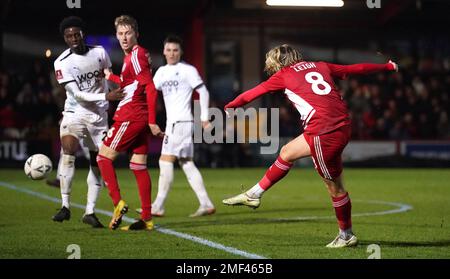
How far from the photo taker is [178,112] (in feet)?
36.1

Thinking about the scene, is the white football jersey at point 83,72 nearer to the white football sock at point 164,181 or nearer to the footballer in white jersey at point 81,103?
the footballer in white jersey at point 81,103

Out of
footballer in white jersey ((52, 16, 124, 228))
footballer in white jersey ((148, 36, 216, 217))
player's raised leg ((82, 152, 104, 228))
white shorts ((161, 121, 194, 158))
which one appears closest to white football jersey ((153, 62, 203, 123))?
footballer in white jersey ((148, 36, 216, 217))

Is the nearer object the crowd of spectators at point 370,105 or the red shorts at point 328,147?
the red shorts at point 328,147

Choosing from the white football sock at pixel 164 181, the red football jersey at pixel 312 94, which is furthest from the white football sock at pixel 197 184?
the red football jersey at pixel 312 94

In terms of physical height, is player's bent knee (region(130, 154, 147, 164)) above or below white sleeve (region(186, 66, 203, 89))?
below

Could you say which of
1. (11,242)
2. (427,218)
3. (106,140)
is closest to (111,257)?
(11,242)

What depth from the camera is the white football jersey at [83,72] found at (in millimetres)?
9266

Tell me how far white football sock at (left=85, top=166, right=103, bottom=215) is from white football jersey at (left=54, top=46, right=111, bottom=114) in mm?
662

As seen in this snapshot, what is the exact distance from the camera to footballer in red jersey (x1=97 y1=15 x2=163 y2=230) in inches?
349

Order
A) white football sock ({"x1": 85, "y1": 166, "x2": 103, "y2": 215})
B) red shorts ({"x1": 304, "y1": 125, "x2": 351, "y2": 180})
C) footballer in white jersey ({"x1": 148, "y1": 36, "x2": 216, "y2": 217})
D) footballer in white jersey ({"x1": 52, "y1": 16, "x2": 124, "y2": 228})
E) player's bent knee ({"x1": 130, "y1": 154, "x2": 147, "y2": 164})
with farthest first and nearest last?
footballer in white jersey ({"x1": 148, "y1": 36, "x2": 216, "y2": 217}) → white football sock ({"x1": 85, "y1": 166, "x2": 103, "y2": 215}) → footballer in white jersey ({"x1": 52, "y1": 16, "x2": 124, "y2": 228}) → player's bent knee ({"x1": 130, "y1": 154, "x2": 147, "y2": 164}) → red shorts ({"x1": 304, "y1": 125, "x2": 351, "y2": 180})

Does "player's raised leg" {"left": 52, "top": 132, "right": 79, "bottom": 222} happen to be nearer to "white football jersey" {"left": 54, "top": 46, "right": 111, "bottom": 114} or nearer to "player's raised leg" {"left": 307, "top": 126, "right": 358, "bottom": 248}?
"white football jersey" {"left": 54, "top": 46, "right": 111, "bottom": 114}

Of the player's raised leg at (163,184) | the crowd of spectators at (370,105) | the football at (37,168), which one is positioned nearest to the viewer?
the football at (37,168)

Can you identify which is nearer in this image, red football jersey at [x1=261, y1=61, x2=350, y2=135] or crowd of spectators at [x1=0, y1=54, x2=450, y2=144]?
red football jersey at [x1=261, y1=61, x2=350, y2=135]

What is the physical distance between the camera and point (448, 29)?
2805cm
